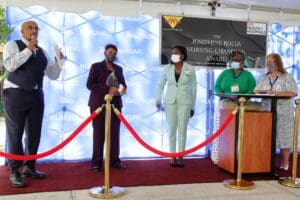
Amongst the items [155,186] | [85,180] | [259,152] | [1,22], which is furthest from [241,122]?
[1,22]

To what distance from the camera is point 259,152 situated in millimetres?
3633

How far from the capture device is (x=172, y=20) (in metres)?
4.24

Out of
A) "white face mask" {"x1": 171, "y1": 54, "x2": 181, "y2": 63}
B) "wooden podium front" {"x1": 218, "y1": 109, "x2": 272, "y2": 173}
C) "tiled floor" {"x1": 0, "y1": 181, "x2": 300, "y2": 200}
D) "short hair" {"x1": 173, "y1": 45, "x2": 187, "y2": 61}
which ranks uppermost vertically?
"short hair" {"x1": 173, "y1": 45, "x2": 187, "y2": 61}

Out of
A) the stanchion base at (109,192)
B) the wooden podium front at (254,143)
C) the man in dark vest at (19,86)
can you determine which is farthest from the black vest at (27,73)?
the wooden podium front at (254,143)

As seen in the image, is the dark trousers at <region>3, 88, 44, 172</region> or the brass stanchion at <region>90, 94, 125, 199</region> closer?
the brass stanchion at <region>90, 94, 125, 199</region>

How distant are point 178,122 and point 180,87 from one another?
0.41 metres

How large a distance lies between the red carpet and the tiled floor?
15 cm

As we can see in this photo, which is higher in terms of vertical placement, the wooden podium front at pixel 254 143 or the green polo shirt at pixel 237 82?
the green polo shirt at pixel 237 82

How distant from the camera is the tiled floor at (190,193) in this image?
9.58 ft

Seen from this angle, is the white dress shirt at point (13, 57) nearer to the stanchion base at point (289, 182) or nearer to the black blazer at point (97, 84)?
the black blazer at point (97, 84)

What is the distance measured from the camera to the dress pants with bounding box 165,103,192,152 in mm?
4078

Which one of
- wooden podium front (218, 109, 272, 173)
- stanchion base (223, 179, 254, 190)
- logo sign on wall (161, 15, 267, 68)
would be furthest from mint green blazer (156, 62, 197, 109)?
stanchion base (223, 179, 254, 190)

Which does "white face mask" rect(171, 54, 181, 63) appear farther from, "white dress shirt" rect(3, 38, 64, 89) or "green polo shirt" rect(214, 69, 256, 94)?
"white dress shirt" rect(3, 38, 64, 89)

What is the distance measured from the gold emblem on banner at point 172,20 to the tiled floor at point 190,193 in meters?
1.97
